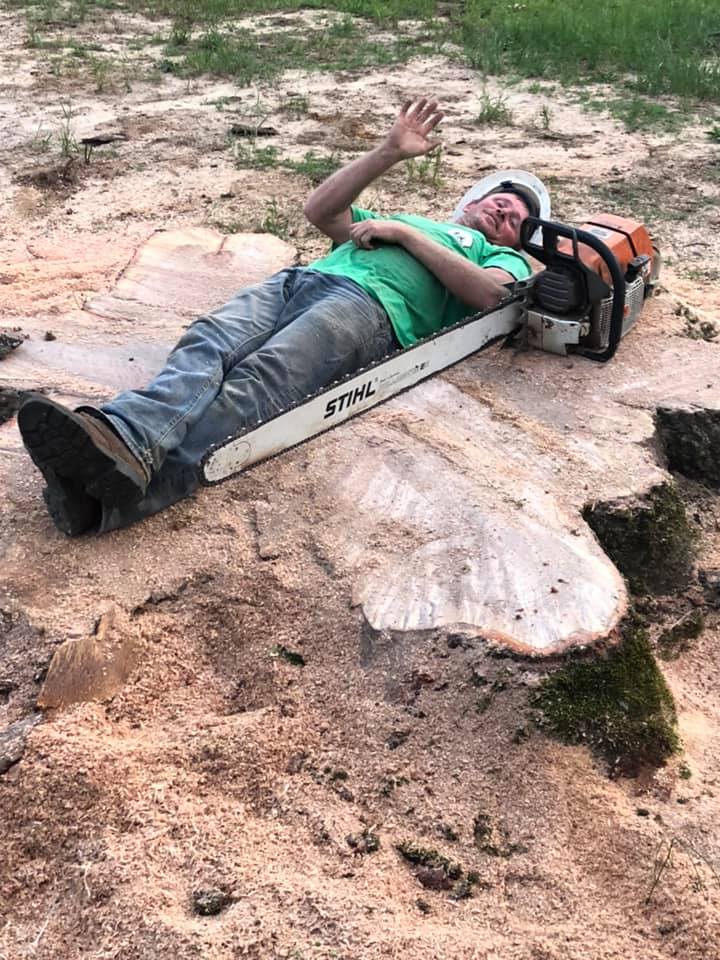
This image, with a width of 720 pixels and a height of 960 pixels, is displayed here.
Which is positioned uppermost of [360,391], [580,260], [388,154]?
[388,154]

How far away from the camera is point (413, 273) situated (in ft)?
11.5

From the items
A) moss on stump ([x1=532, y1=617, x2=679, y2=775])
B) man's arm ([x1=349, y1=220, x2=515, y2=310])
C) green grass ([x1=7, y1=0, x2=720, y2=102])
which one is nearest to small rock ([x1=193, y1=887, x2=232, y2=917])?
moss on stump ([x1=532, y1=617, x2=679, y2=775])

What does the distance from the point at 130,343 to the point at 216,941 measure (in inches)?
94.4

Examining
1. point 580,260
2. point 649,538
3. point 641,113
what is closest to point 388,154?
point 580,260

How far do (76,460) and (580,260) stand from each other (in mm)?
1885

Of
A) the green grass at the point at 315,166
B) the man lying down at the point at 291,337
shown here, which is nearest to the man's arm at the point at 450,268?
the man lying down at the point at 291,337

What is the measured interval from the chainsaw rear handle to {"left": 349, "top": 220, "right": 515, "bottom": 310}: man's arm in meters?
0.21

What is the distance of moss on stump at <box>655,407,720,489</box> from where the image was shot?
10.5ft

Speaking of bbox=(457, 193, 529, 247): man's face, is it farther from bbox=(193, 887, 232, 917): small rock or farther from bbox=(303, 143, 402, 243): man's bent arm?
bbox=(193, 887, 232, 917): small rock

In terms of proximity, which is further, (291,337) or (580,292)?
(580,292)

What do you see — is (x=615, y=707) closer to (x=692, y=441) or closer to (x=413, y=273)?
(x=692, y=441)

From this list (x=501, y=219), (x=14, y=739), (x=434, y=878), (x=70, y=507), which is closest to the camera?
(x=434, y=878)

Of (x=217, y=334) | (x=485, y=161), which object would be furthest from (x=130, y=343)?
(x=485, y=161)

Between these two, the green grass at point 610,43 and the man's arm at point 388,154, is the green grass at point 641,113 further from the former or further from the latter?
the man's arm at point 388,154
